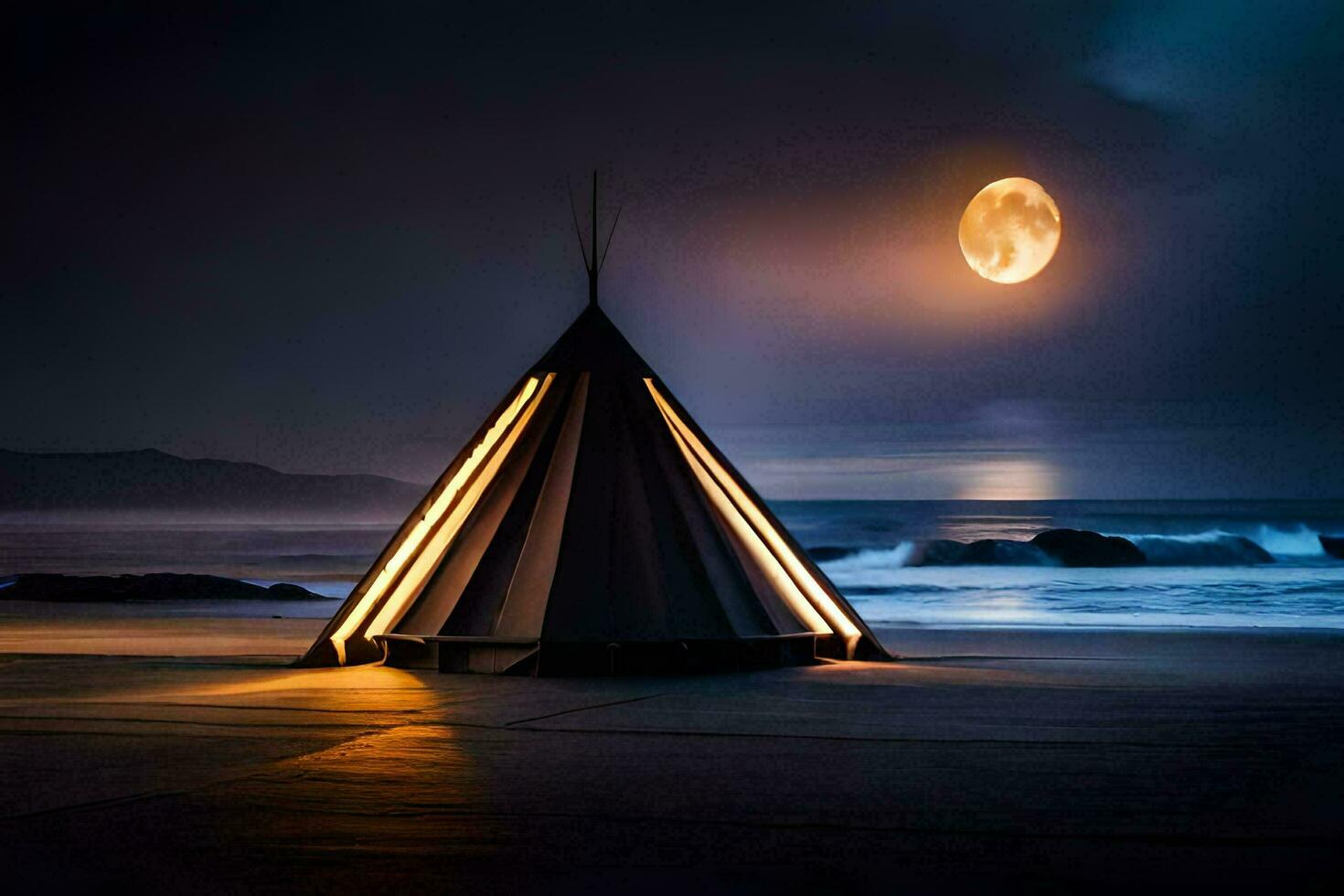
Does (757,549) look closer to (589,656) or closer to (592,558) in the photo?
(592,558)

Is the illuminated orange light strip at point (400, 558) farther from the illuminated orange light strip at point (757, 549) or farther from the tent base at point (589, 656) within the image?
the illuminated orange light strip at point (757, 549)

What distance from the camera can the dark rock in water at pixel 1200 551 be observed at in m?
57.8

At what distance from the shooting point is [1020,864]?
18.0 ft

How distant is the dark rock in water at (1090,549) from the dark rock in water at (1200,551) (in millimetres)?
642

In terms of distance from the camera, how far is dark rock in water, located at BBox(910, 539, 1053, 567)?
59156mm

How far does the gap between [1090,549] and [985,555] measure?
3871 mm

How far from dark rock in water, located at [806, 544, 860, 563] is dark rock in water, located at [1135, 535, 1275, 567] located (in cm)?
1077

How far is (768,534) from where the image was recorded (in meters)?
14.6

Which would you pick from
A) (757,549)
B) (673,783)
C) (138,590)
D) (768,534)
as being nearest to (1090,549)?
(138,590)

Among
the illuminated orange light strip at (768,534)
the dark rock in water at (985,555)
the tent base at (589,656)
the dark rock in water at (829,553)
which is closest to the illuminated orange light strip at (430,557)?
the tent base at (589,656)

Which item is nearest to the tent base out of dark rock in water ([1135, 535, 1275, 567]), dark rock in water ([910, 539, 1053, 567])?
dark rock in water ([910, 539, 1053, 567])

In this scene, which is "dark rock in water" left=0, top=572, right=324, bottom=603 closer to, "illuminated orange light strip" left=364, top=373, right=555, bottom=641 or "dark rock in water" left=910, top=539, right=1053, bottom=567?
"illuminated orange light strip" left=364, top=373, right=555, bottom=641

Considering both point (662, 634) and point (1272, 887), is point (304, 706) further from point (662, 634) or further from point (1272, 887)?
point (1272, 887)

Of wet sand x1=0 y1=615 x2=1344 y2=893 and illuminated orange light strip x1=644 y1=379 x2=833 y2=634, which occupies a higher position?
illuminated orange light strip x1=644 y1=379 x2=833 y2=634
